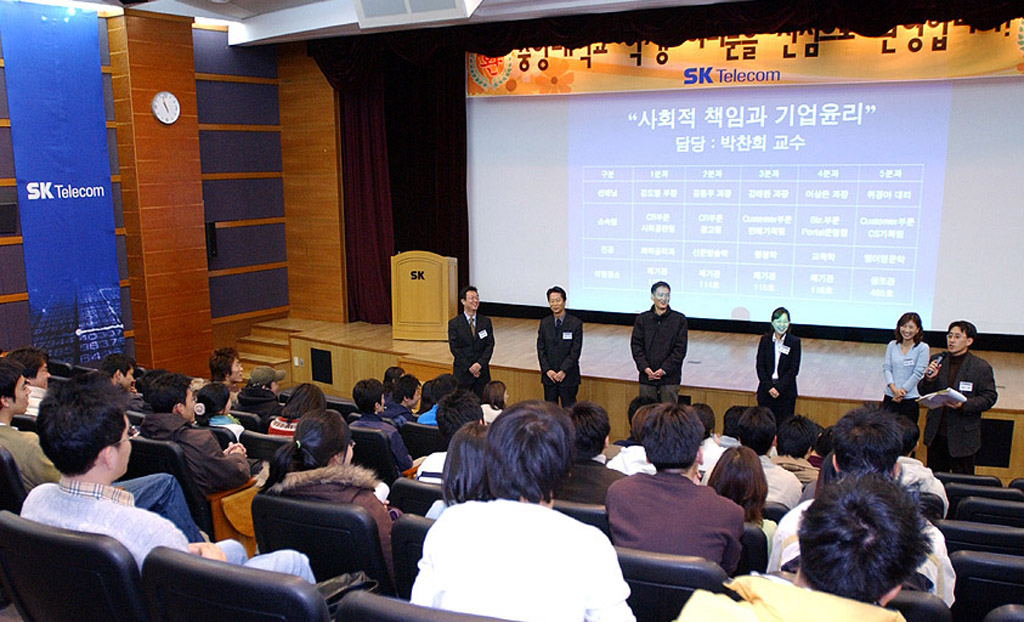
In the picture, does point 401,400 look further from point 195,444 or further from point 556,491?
point 556,491

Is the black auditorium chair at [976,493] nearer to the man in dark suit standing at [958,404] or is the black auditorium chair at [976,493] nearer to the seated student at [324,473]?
the man in dark suit standing at [958,404]

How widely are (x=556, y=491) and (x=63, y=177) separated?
664 centimetres

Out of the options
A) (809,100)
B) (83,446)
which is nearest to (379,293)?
(809,100)

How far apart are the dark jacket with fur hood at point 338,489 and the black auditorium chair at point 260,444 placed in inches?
43.6

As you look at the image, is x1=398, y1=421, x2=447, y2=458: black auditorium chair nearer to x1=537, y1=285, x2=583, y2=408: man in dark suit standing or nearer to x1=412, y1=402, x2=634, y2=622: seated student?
x1=537, y1=285, x2=583, y2=408: man in dark suit standing

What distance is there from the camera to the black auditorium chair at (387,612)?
147cm

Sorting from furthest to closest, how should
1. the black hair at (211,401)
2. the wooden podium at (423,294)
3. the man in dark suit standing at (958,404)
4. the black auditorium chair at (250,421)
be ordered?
1. the wooden podium at (423,294)
2. the man in dark suit standing at (958,404)
3. the black auditorium chair at (250,421)
4. the black hair at (211,401)

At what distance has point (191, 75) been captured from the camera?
26.6ft

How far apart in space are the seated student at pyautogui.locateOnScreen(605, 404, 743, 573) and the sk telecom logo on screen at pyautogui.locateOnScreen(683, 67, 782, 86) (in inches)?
234

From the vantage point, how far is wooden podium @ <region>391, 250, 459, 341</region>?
8.24 meters

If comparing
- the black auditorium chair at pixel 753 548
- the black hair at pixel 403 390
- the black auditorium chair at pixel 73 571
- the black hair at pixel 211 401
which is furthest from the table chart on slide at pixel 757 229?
the black auditorium chair at pixel 73 571

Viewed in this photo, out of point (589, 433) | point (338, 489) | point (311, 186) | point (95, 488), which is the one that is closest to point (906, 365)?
point (589, 433)

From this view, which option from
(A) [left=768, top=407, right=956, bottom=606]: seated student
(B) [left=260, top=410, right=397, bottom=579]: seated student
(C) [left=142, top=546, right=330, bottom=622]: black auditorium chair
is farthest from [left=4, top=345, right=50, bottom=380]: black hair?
(A) [left=768, top=407, right=956, bottom=606]: seated student

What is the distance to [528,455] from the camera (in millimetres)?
1703
